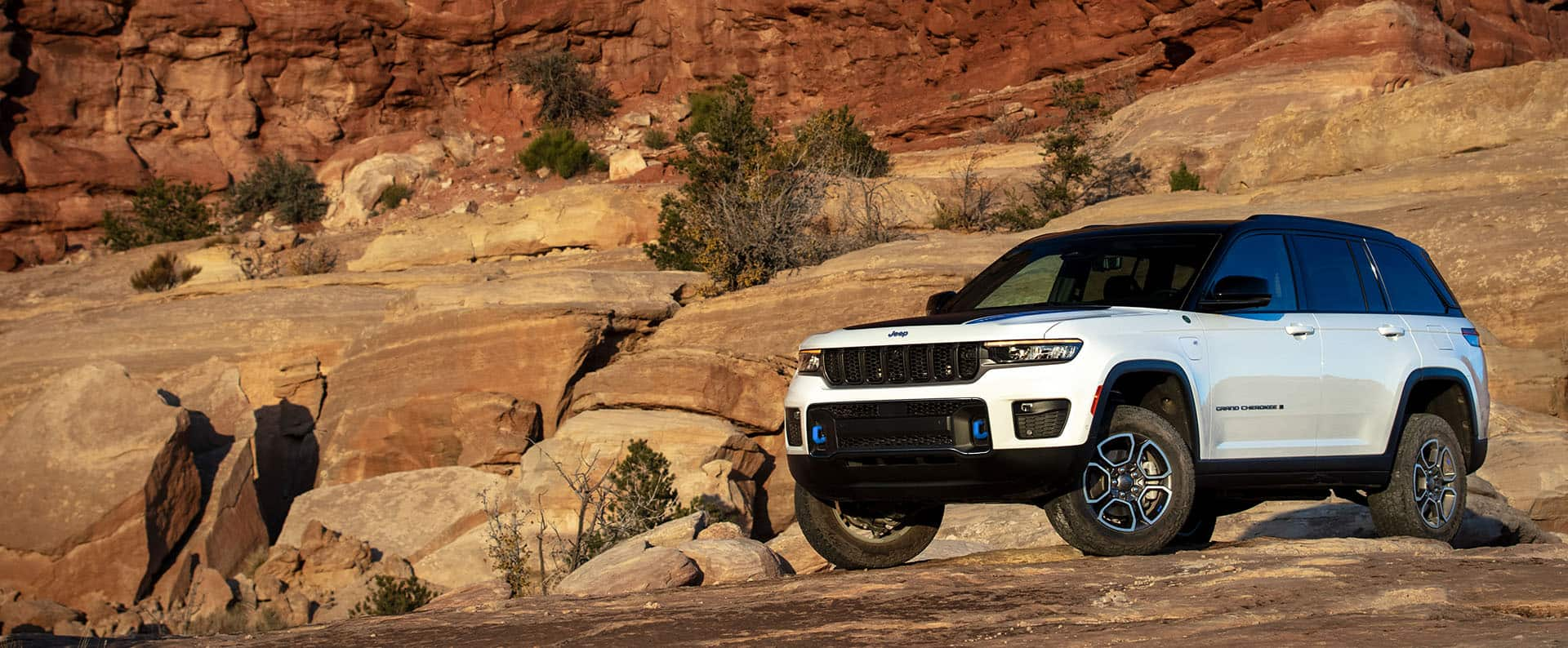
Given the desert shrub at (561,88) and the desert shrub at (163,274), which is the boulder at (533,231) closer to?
the desert shrub at (163,274)

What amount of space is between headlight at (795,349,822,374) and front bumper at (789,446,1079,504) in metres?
0.46

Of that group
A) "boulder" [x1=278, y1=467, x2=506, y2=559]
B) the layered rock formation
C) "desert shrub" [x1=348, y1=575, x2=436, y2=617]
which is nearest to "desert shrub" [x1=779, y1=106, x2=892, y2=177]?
the layered rock formation

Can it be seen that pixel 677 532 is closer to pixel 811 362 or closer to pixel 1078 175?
pixel 811 362

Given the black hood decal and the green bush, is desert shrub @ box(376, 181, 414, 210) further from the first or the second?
the black hood decal

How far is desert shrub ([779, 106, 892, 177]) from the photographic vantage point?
28797 millimetres

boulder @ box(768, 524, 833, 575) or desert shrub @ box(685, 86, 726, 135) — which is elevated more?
desert shrub @ box(685, 86, 726, 135)

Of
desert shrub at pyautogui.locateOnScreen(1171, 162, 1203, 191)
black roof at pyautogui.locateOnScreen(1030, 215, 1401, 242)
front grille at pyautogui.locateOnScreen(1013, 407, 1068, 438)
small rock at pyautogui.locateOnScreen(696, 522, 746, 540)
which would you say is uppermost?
desert shrub at pyautogui.locateOnScreen(1171, 162, 1203, 191)

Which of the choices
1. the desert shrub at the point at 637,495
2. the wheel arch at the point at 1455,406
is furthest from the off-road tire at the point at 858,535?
the desert shrub at the point at 637,495

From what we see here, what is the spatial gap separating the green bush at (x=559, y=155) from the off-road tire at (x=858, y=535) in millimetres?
39301

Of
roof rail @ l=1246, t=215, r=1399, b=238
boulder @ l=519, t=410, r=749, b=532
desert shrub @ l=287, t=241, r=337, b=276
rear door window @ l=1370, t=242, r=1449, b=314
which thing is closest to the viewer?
roof rail @ l=1246, t=215, r=1399, b=238

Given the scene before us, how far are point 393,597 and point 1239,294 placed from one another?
33.5 ft

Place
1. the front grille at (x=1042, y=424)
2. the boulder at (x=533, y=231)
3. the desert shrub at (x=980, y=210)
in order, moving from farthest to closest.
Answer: the boulder at (x=533, y=231) < the desert shrub at (x=980, y=210) < the front grille at (x=1042, y=424)

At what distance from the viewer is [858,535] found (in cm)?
764

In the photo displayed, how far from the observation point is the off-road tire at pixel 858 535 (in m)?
7.55
